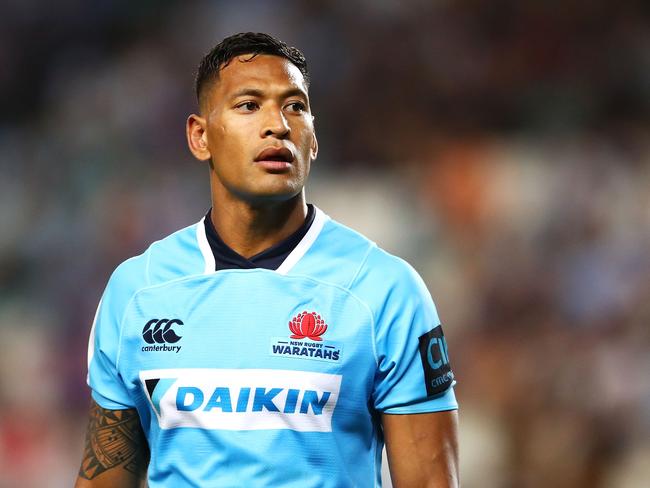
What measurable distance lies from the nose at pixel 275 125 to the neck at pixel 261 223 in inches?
7.9

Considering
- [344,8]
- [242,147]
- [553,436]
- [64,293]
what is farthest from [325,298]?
[344,8]

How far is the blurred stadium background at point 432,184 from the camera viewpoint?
564 cm

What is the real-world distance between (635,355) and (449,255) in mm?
1198

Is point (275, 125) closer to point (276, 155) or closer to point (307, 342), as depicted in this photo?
point (276, 155)

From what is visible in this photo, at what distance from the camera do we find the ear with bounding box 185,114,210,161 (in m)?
2.90

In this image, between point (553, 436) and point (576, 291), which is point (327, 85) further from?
point (553, 436)

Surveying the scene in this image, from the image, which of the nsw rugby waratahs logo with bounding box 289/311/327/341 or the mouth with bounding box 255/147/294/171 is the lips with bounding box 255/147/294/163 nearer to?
the mouth with bounding box 255/147/294/171

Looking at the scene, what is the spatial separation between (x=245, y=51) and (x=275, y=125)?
26 cm

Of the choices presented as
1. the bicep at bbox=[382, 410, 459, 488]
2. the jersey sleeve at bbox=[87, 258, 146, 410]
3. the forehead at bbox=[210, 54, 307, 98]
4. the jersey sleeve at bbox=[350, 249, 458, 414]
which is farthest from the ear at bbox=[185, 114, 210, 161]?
the bicep at bbox=[382, 410, 459, 488]

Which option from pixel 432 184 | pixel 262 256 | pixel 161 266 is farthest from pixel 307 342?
pixel 432 184

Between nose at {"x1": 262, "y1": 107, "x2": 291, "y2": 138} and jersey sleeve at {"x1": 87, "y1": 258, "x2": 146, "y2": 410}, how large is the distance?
57cm

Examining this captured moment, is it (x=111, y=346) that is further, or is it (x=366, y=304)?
(x=111, y=346)

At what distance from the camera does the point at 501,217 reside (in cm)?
614

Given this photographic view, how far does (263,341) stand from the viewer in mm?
2635
